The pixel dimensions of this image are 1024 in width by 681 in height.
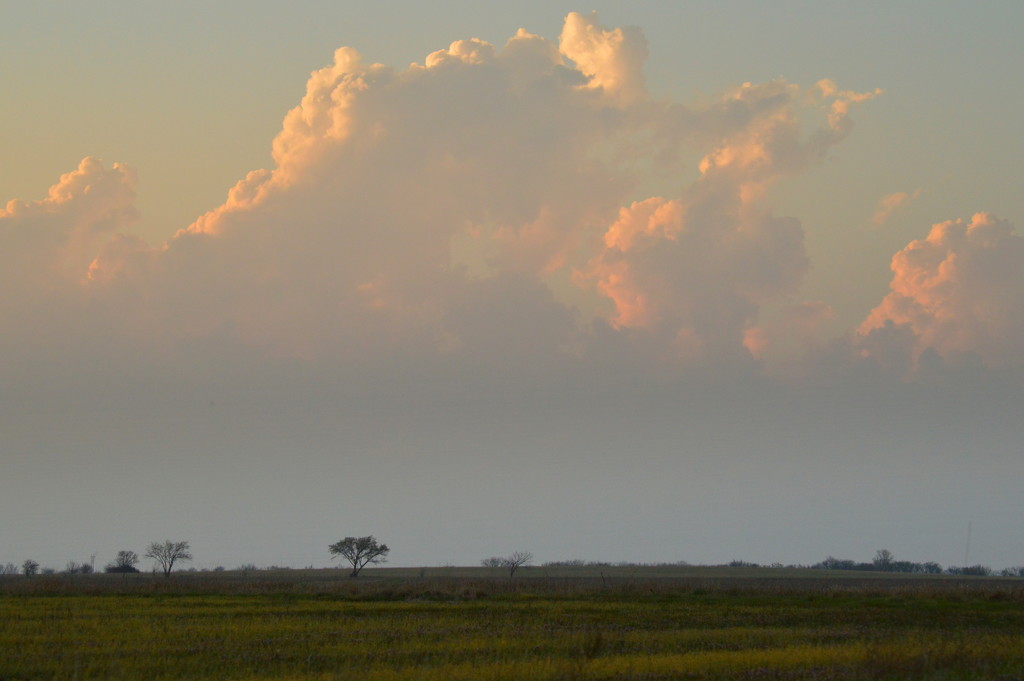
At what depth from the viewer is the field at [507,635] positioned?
24969 millimetres

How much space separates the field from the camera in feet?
81.9

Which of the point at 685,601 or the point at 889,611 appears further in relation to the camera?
the point at 685,601

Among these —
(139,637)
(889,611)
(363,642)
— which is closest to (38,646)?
(139,637)

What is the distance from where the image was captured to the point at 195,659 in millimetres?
27844

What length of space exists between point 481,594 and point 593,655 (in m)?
32.2

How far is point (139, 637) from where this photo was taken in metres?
33.6

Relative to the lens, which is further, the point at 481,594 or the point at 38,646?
the point at 481,594

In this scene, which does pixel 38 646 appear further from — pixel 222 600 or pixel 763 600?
pixel 763 600

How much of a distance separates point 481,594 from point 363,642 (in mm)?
28646

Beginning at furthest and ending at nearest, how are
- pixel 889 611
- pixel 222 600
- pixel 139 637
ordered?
pixel 222 600 < pixel 889 611 < pixel 139 637

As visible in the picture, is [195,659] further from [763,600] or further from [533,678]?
[763,600]

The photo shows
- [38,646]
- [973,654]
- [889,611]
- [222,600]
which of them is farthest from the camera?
[222,600]

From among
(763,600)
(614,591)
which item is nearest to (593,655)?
(763,600)

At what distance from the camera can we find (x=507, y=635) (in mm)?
33875
